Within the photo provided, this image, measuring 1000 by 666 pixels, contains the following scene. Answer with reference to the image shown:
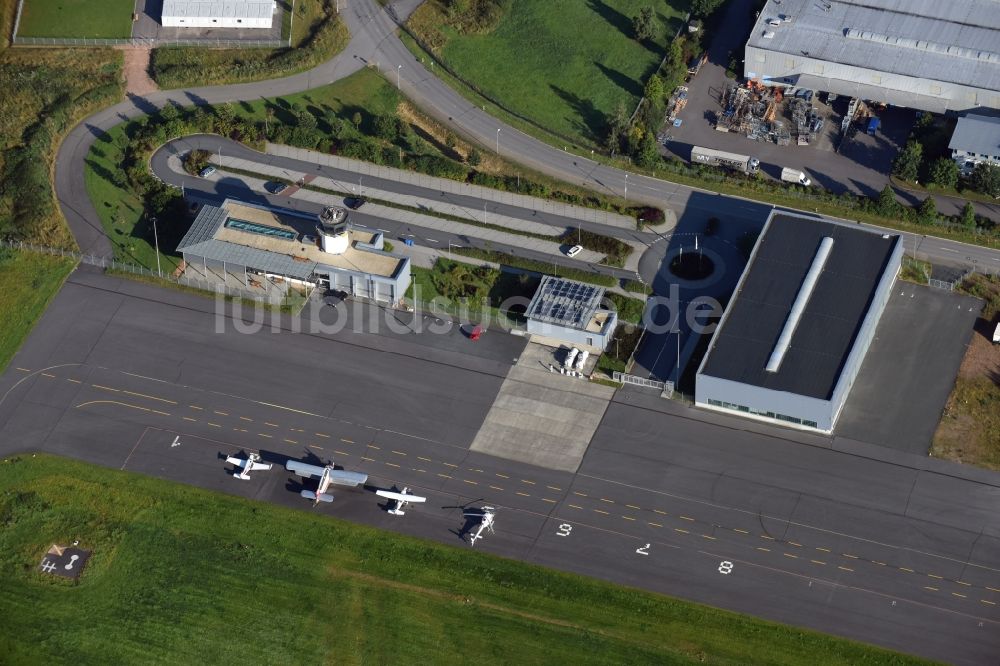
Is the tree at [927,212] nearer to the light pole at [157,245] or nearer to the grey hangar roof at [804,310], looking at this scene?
the grey hangar roof at [804,310]

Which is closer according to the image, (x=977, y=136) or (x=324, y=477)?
(x=324, y=477)

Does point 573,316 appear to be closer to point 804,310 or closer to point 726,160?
point 804,310

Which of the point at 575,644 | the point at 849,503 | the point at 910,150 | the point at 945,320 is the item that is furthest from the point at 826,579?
the point at 910,150

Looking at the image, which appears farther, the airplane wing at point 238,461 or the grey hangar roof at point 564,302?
the grey hangar roof at point 564,302

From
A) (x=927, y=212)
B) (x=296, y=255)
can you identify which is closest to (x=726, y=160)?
(x=927, y=212)

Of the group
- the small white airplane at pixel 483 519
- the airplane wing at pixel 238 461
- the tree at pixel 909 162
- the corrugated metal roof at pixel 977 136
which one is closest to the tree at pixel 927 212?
the tree at pixel 909 162

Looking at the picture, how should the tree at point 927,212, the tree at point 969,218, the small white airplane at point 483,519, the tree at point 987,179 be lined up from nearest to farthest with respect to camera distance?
1. the small white airplane at point 483,519
2. the tree at point 969,218
3. the tree at point 927,212
4. the tree at point 987,179
